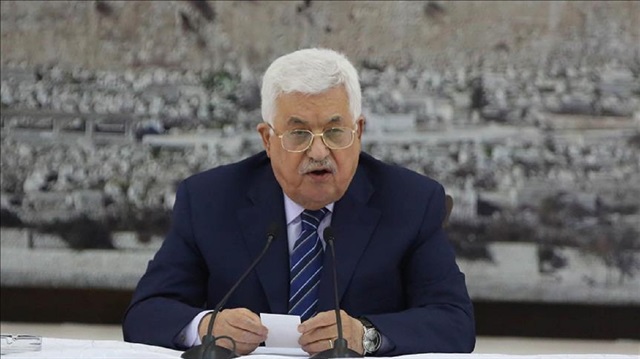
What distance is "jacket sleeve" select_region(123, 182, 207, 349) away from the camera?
2.71 meters

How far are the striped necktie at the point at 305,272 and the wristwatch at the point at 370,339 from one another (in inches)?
8.8

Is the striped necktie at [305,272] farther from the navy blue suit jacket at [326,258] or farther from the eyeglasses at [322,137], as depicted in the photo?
the eyeglasses at [322,137]

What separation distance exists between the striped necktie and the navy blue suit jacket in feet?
0.07

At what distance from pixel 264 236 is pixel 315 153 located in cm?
27

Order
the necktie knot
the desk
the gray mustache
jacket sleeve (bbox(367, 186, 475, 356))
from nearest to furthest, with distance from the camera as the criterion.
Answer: the desk < jacket sleeve (bbox(367, 186, 475, 356)) < the gray mustache < the necktie knot

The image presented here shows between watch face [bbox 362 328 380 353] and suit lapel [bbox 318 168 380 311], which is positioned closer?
watch face [bbox 362 328 380 353]

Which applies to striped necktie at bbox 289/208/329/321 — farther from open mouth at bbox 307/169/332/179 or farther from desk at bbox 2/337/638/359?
desk at bbox 2/337/638/359

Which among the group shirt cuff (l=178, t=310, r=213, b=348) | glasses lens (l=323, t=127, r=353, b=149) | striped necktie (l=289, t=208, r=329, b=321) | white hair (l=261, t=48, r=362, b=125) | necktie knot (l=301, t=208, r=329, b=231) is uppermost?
white hair (l=261, t=48, r=362, b=125)

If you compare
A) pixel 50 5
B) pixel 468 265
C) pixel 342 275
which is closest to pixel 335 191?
pixel 342 275

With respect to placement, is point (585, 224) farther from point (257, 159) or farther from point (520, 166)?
point (257, 159)

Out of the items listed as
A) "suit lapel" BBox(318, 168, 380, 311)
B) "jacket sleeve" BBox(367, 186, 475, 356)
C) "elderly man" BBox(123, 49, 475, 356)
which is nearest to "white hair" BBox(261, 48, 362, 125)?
"elderly man" BBox(123, 49, 475, 356)

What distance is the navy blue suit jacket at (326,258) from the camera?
2.77 metres

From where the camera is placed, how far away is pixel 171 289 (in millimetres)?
2838

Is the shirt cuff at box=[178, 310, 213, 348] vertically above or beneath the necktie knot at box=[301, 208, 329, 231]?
beneath
